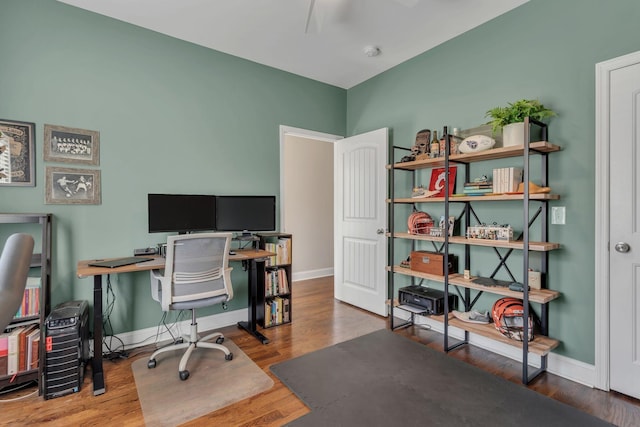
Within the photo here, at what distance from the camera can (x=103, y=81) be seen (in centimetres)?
259

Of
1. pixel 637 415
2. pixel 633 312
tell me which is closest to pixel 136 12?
pixel 633 312

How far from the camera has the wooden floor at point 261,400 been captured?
1.78m

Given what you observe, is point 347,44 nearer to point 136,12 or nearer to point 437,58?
point 437,58

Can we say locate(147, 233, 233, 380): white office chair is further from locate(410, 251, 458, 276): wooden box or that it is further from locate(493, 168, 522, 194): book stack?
locate(493, 168, 522, 194): book stack

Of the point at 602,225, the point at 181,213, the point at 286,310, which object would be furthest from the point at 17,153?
the point at 602,225

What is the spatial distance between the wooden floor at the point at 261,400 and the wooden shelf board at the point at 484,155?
1620 mm

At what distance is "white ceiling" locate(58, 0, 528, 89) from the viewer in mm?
2438

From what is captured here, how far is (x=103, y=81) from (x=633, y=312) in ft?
13.7

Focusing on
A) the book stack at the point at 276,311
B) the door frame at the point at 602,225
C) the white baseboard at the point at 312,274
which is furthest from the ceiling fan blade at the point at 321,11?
the white baseboard at the point at 312,274

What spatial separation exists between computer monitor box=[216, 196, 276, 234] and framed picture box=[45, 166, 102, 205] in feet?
3.20

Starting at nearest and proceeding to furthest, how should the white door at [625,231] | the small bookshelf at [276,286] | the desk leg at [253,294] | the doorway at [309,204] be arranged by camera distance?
the white door at [625,231], the desk leg at [253,294], the small bookshelf at [276,286], the doorway at [309,204]

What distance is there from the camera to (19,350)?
2.02 meters

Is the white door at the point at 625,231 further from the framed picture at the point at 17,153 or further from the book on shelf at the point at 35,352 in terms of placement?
the framed picture at the point at 17,153

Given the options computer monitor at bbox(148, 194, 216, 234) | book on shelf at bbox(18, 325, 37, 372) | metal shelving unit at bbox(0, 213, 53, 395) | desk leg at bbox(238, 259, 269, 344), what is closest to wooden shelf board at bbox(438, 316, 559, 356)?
desk leg at bbox(238, 259, 269, 344)
